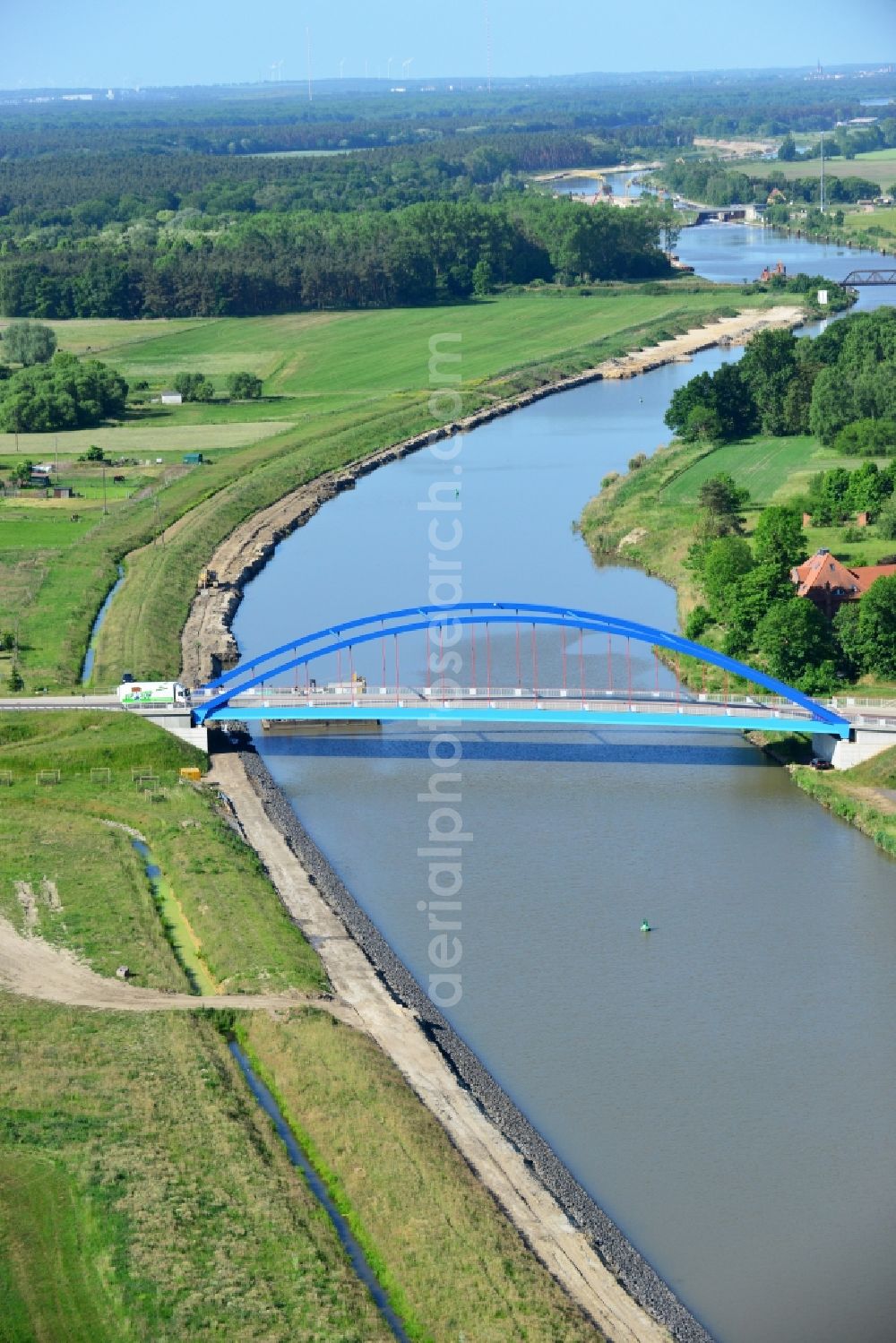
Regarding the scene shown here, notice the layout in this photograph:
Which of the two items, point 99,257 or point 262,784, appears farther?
point 99,257

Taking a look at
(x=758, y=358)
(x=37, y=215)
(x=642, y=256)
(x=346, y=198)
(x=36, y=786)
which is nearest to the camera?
(x=36, y=786)

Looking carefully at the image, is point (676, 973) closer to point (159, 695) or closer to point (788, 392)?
point (159, 695)

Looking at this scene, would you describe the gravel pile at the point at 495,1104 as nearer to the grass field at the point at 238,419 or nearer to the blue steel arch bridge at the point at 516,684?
the blue steel arch bridge at the point at 516,684

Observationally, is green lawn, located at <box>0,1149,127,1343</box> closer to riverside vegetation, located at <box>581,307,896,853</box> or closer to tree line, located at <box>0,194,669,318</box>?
riverside vegetation, located at <box>581,307,896,853</box>

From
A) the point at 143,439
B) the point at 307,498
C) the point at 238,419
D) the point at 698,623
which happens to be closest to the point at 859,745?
the point at 698,623

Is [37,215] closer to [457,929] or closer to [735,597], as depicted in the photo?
[735,597]

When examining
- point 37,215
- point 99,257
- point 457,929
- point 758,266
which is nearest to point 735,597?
point 457,929
